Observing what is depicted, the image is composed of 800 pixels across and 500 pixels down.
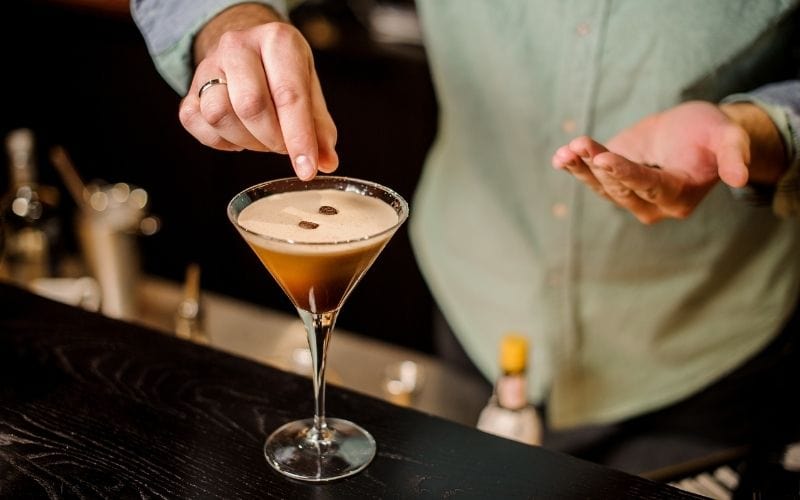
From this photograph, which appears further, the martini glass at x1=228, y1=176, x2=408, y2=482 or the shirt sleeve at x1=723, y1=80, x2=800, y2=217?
the shirt sleeve at x1=723, y1=80, x2=800, y2=217

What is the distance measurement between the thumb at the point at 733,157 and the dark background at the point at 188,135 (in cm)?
218

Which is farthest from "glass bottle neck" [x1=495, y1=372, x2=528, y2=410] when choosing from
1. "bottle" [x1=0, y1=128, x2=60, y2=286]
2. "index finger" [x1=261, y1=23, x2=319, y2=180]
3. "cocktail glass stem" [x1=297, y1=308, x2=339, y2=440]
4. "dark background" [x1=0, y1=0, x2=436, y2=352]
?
"dark background" [x1=0, y1=0, x2=436, y2=352]


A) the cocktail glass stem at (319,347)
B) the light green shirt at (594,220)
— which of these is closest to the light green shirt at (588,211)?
the light green shirt at (594,220)

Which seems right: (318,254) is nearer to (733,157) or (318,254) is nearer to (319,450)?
(319,450)

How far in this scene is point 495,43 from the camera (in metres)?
1.64

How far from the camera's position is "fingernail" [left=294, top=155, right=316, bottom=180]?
1.04 m

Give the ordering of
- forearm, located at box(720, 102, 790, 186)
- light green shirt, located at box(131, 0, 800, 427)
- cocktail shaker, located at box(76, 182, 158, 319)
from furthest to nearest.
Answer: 1. cocktail shaker, located at box(76, 182, 158, 319)
2. light green shirt, located at box(131, 0, 800, 427)
3. forearm, located at box(720, 102, 790, 186)

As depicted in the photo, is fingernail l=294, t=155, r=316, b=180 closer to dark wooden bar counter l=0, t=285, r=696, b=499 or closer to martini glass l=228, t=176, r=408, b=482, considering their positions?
martini glass l=228, t=176, r=408, b=482

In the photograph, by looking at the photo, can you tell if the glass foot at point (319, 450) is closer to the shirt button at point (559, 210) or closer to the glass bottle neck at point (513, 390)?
the glass bottle neck at point (513, 390)

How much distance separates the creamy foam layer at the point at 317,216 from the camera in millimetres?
999

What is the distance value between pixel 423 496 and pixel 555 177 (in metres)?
0.83

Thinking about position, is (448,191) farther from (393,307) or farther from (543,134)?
(393,307)

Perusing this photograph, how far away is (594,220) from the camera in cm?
165

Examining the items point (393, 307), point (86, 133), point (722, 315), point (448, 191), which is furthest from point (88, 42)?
point (722, 315)
